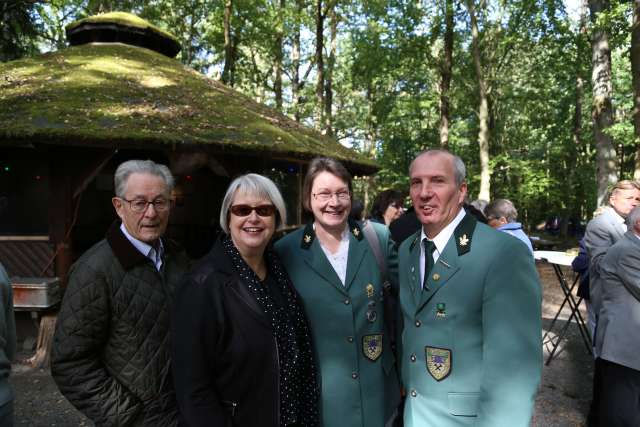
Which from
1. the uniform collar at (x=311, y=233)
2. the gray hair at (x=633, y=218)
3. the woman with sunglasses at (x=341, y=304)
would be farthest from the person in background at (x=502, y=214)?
the woman with sunglasses at (x=341, y=304)

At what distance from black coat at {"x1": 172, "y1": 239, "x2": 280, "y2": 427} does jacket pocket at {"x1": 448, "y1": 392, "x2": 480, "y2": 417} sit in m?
0.81

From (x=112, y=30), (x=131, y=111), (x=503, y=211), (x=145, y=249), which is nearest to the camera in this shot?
(x=145, y=249)

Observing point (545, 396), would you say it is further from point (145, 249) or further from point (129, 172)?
point (129, 172)

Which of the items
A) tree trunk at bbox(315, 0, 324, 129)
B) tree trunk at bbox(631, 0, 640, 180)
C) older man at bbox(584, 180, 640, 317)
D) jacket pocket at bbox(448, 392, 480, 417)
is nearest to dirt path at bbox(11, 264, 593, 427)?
Answer: older man at bbox(584, 180, 640, 317)

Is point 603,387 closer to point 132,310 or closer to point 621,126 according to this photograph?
point 132,310

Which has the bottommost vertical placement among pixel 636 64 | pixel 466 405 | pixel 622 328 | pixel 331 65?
pixel 622 328

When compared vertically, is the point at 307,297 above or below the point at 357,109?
below

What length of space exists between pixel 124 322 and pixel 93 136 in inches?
228

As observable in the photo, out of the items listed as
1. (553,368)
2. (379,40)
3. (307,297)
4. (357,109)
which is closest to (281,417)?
(307,297)

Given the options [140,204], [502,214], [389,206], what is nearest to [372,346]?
[140,204]

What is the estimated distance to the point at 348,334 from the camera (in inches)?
92.6

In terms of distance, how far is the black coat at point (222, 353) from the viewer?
1806 mm

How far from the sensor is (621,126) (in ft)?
32.9

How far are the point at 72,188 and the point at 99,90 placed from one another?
225cm
